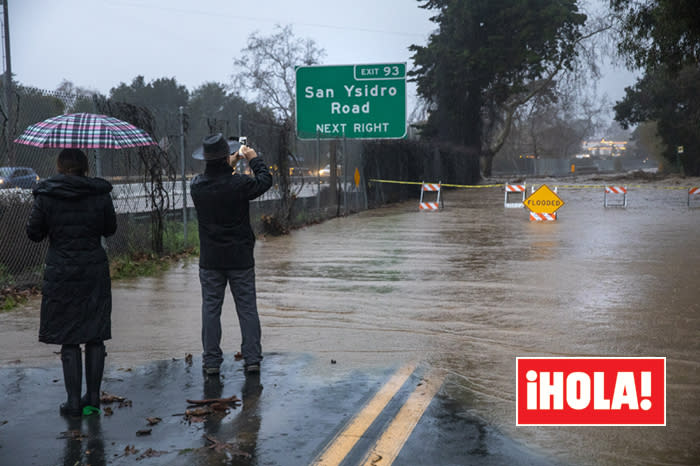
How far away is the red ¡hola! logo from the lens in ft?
16.5

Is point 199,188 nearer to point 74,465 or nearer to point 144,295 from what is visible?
point 74,465

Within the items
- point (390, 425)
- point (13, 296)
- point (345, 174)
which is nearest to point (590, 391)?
point (390, 425)

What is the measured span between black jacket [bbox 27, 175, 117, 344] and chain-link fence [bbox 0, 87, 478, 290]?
4938 millimetres

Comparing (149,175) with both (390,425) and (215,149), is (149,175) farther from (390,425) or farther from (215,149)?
(390,425)

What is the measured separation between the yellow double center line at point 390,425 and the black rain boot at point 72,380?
1773mm

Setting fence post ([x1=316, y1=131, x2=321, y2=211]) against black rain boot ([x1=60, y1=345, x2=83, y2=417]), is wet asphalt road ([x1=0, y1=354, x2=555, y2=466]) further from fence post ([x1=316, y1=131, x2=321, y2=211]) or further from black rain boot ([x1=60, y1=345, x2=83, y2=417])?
fence post ([x1=316, y1=131, x2=321, y2=211])

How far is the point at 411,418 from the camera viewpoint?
5023 mm

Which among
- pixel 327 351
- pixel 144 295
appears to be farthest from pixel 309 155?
pixel 327 351

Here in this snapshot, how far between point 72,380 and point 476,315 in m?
4.55

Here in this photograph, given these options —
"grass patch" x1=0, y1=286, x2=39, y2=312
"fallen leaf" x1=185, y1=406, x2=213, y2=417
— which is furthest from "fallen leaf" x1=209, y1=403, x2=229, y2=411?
"grass patch" x1=0, y1=286, x2=39, y2=312

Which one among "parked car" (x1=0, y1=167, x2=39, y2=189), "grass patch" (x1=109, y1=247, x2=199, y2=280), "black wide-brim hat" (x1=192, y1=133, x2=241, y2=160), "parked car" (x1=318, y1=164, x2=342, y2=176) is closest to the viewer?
"black wide-brim hat" (x1=192, y1=133, x2=241, y2=160)

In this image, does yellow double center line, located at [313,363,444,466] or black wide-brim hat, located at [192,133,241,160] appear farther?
black wide-brim hat, located at [192,133,241,160]

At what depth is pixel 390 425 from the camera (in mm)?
4879

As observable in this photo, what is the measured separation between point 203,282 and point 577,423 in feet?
9.55
